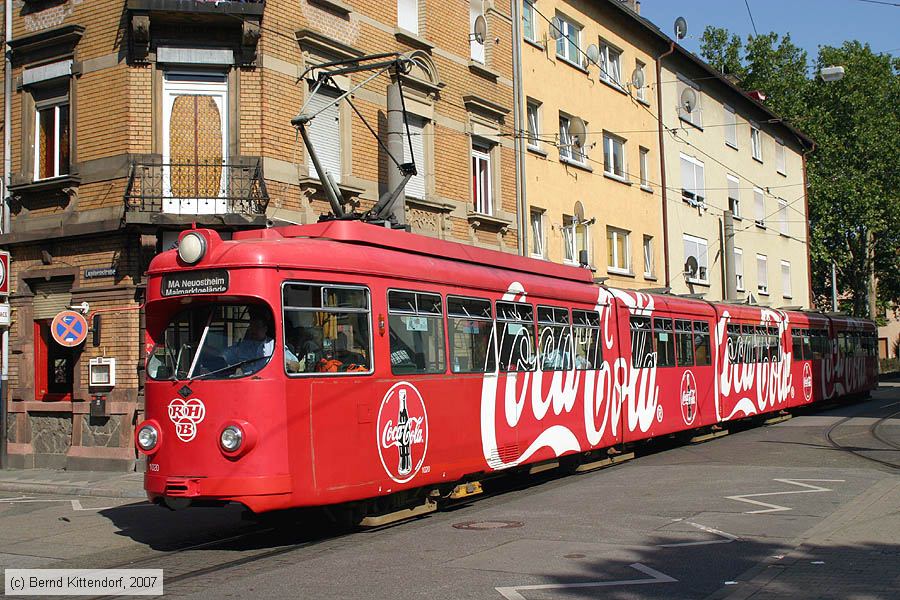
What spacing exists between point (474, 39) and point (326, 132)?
6.21 metres

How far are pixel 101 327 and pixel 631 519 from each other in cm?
1068

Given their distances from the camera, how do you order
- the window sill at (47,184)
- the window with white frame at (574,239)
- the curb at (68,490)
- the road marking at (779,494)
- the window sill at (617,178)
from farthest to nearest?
the window sill at (617,178)
the window with white frame at (574,239)
the window sill at (47,184)
the curb at (68,490)
the road marking at (779,494)

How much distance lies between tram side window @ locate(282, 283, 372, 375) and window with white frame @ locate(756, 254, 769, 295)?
33808mm

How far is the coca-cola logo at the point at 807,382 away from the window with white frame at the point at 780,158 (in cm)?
1921

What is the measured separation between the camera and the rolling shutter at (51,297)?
61.2 ft

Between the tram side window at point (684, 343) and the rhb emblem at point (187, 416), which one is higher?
the tram side window at point (684, 343)

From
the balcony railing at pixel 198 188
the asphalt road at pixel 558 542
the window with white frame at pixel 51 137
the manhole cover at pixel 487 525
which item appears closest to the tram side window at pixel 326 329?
the asphalt road at pixel 558 542

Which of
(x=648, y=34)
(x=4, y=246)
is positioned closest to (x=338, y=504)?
(x=4, y=246)

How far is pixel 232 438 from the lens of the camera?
9328 millimetres

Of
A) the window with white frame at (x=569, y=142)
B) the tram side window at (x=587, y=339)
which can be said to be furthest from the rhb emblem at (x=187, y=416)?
the window with white frame at (x=569, y=142)

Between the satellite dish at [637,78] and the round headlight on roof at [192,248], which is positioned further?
the satellite dish at [637,78]

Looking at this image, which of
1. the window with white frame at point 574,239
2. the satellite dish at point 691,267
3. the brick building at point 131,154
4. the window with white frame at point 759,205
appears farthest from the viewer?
the window with white frame at point 759,205

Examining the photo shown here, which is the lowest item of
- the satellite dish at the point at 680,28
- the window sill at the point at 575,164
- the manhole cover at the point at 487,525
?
the manhole cover at the point at 487,525

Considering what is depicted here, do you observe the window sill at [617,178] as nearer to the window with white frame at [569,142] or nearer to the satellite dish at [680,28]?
the window with white frame at [569,142]
